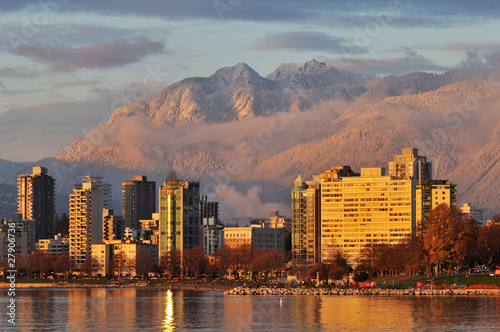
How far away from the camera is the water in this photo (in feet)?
430

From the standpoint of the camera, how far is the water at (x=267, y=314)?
131 m

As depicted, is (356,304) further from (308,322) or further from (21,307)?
(21,307)

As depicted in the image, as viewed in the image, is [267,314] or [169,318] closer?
[169,318]

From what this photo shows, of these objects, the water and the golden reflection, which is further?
the golden reflection

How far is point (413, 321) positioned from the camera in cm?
13512

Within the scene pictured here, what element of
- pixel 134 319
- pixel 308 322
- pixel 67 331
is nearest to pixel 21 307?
pixel 134 319

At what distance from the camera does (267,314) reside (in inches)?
5901

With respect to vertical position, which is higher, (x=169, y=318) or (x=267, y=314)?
(x=267, y=314)

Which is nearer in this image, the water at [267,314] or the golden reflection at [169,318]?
the water at [267,314]

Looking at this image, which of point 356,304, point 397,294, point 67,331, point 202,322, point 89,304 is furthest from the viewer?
point 397,294

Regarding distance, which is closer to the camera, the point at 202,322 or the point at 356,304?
the point at 202,322

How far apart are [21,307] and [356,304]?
197 feet

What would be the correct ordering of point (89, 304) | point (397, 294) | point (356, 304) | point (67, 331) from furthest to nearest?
1. point (397, 294)
2. point (89, 304)
3. point (356, 304)
4. point (67, 331)

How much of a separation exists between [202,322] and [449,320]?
113 ft
